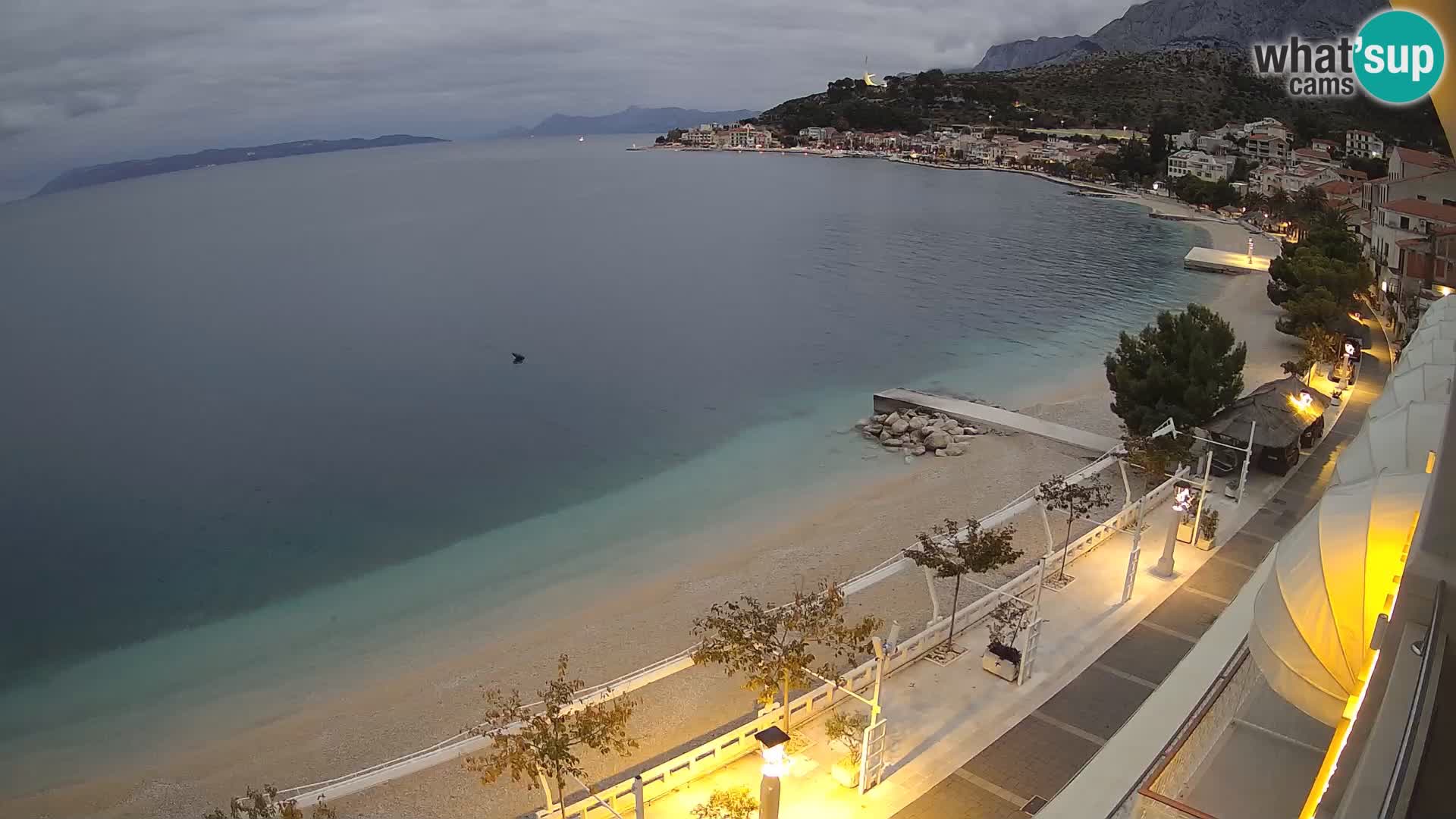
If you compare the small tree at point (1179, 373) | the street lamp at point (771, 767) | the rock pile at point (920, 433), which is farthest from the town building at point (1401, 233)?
the street lamp at point (771, 767)

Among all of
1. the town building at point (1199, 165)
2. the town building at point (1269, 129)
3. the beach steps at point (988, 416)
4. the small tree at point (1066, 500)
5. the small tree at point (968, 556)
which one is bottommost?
the beach steps at point (988, 416)

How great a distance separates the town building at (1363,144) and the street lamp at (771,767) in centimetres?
8921

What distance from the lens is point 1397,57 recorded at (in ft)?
23.9

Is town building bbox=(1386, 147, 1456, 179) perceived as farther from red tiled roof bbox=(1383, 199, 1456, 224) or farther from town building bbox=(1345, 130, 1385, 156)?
town building bbox=(1345, 130, 1385, 156)

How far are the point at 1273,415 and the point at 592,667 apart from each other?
14473 mm

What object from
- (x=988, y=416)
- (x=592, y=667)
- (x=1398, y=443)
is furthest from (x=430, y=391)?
(x=1398, y=443)

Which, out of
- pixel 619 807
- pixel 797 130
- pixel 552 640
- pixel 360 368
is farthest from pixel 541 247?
pixel 797 130

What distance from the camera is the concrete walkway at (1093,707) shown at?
30.0 feet

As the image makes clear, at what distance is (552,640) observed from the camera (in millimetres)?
15617

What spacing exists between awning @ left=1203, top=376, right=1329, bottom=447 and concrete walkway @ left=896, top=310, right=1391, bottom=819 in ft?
6.27

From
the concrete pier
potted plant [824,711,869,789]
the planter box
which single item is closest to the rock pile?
the planter box

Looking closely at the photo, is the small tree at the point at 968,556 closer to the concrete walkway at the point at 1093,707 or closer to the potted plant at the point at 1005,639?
the potted plant at the point at 1005,639

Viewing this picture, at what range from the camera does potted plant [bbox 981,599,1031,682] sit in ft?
36.5

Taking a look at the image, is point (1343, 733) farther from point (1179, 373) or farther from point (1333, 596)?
point (1179, 373)
